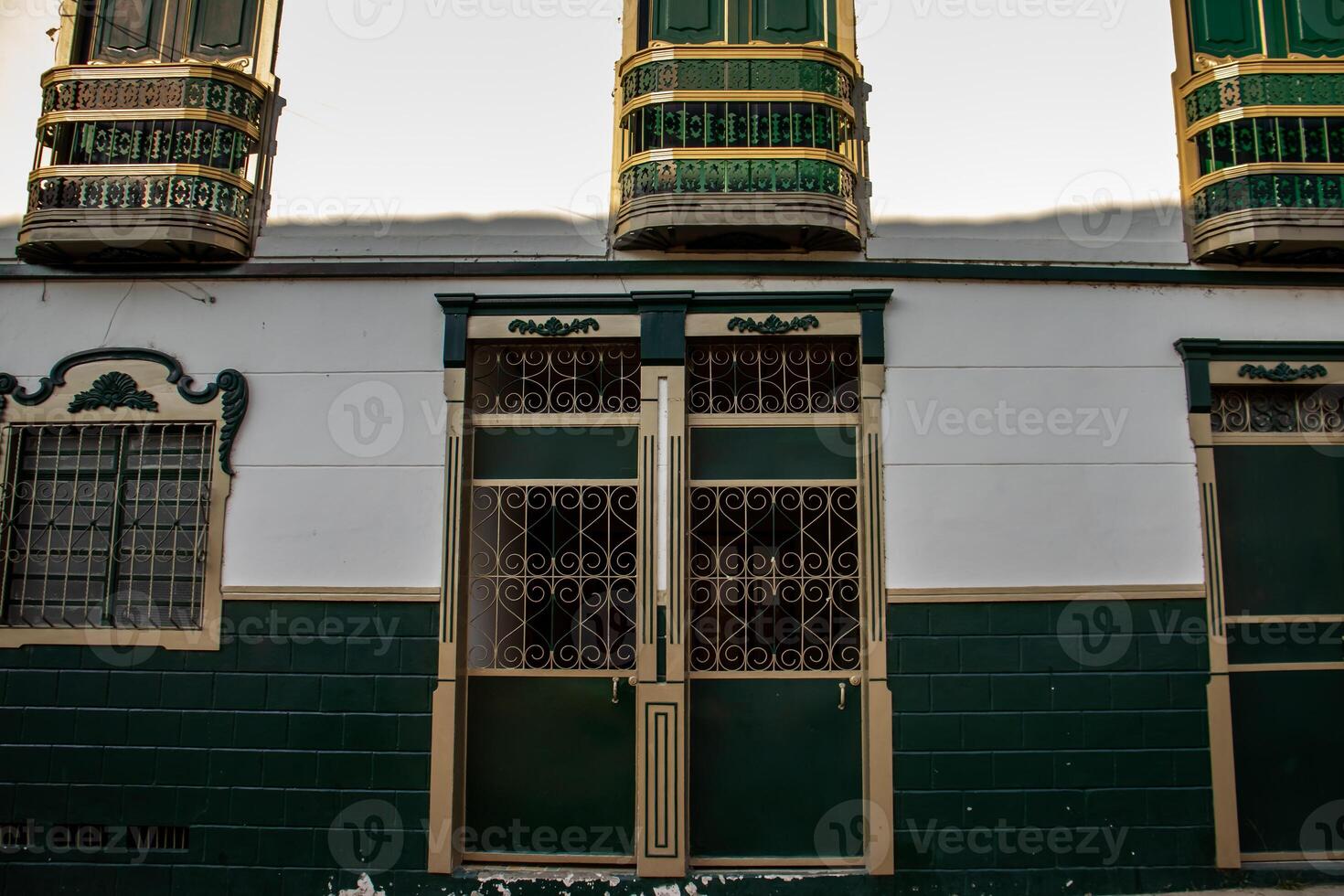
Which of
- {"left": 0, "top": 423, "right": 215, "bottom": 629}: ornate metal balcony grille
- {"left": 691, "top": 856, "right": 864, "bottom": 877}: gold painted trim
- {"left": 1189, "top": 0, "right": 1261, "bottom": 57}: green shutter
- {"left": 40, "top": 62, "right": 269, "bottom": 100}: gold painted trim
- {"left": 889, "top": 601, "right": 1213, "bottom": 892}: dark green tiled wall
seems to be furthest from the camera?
{"left": 1189, "top": 0, "right": 1261, "bottom": 57}: green shutter

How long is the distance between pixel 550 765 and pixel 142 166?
429 cm

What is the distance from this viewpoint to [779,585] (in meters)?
5.27

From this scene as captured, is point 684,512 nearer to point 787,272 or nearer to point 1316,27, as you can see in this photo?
point 787,272

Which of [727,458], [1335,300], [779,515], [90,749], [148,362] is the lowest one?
[90,749]

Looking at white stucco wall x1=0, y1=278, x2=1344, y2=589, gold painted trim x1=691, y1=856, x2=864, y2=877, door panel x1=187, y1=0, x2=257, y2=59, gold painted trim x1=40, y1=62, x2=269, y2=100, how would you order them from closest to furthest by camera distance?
1. gold painted trim x1=691, y1=856, x2=864, y2=877
2. white stucco wall x1=0, y1=278, x2=1344, y2=589
3. gold painted trim x1=40, y1=62, x2=269, y2=100
4. door panel x1=187, y1=0, x2=257, y2=59

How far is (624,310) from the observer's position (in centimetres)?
541

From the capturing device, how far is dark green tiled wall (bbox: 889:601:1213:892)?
500 cm

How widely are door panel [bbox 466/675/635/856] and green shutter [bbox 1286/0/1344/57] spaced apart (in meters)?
5.63

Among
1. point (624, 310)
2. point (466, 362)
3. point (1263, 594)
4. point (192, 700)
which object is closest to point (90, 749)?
point (192, 700)

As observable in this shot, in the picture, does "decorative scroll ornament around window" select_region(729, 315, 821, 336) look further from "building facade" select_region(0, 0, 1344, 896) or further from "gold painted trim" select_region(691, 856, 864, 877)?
"gold painted trim" select_region(691, 856, 864, 877)

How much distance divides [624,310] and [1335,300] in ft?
14.1

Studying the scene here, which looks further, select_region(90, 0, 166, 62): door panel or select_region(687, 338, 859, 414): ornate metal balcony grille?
select_region(90, 0, 166, 62): door panel

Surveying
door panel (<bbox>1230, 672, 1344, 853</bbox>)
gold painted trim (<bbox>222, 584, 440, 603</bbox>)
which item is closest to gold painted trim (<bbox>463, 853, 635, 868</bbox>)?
gold painted trim (<bbox>222, 584, 440, 603</bbox>)

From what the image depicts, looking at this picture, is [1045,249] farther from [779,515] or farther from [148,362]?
[148,362]
